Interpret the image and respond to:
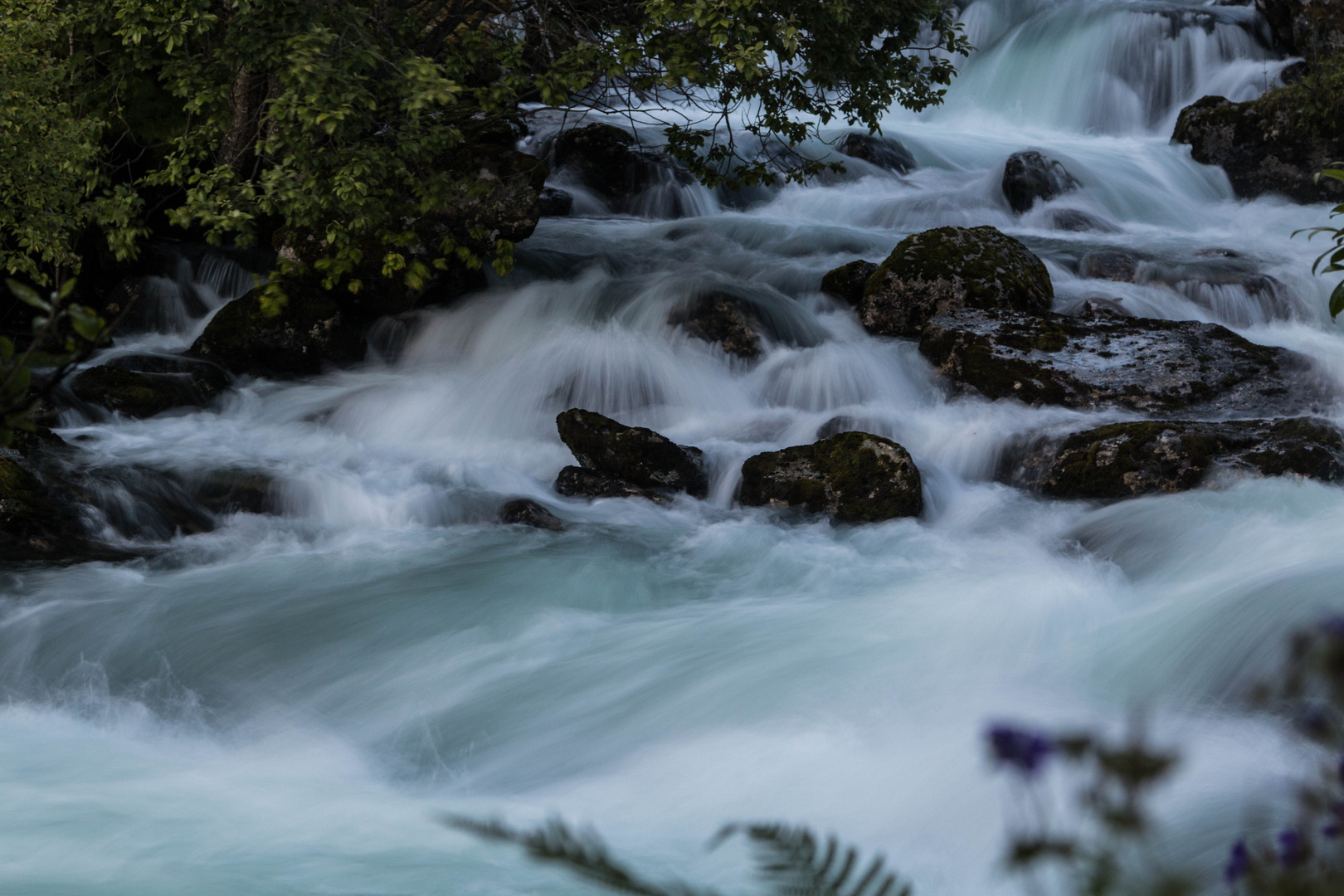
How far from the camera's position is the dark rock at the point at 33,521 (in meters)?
6.28

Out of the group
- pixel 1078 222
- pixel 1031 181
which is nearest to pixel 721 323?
pixel 1078 222

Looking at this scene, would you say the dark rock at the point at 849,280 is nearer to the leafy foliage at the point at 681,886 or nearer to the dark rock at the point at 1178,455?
the dark rock at the point at 1178,455

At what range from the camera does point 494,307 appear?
10820 millimetres

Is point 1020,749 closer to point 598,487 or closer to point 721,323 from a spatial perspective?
point 598,487

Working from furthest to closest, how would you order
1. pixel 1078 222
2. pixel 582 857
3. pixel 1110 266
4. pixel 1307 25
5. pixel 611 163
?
1. pixel 1307 25
2. pixel 611 163
3. pixel 1078 222
4. pixel 1110 266
5. pixel 582 857

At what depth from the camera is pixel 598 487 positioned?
7730mm

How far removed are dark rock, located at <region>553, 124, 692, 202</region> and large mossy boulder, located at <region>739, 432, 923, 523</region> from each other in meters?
7.84

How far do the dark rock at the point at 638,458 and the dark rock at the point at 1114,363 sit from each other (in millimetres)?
2479

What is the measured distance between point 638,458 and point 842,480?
148 centimetres

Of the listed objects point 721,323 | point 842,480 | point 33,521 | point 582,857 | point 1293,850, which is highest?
point 721,323

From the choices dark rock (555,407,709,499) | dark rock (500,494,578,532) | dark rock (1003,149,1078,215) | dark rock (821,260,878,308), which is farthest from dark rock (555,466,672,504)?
dark rock (1003,149,1078,215)

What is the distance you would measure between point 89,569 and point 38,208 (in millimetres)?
2870

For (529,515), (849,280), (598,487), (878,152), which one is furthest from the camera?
(878,152)

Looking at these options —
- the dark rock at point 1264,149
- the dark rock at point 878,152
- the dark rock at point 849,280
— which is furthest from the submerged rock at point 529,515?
the dark rock at point 1264,149
